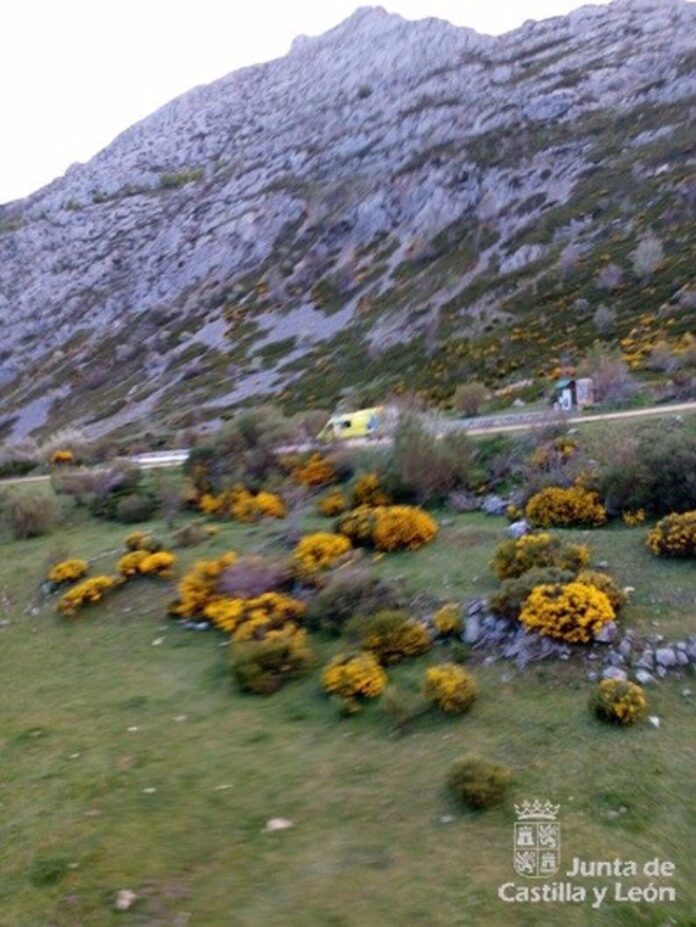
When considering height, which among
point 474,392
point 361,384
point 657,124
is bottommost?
point 361,384

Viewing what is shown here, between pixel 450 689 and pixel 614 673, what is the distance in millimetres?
2433

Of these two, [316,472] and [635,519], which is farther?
[316,472]

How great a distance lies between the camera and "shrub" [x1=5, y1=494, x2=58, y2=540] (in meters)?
27.5

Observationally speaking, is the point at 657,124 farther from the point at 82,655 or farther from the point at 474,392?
the point at 82,655

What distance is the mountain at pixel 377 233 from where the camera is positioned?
211ft

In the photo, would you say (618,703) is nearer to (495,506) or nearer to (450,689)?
(450,689)

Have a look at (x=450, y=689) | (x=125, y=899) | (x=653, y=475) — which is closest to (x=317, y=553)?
(x=450, y=689)

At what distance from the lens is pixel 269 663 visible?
14266mm

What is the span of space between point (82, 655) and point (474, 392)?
957 inches

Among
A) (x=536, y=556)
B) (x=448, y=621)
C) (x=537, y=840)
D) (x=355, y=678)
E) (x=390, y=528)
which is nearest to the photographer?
(x=537, y=840)

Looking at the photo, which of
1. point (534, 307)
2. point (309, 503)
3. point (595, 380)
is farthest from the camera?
point (534, 307)

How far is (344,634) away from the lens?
15.2m

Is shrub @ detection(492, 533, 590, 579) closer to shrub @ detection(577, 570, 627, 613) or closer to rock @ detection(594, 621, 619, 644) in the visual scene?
shrub @ detection(577, 570, 627, 613)

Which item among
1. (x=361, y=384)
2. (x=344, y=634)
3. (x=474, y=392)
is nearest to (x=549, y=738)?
(x=344, y=634)
